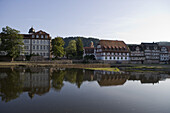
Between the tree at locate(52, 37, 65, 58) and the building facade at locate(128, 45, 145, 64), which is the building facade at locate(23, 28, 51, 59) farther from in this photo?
the building facade at locate(128, 45, 145, 64)

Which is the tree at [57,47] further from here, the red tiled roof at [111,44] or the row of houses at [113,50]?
the red tiled roof at [111,44]

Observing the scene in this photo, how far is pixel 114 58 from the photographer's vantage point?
69.9m

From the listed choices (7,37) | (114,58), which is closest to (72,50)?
(114,58)

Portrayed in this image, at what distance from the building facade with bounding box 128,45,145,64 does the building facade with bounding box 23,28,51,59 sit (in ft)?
142

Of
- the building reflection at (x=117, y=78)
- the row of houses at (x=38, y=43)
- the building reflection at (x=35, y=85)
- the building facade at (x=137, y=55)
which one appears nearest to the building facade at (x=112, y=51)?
the building facade at (x=137, y=55)

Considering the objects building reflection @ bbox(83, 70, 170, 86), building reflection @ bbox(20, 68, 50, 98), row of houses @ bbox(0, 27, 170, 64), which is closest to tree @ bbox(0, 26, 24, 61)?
row of houses @ bbox(0, 27, 170, 64)

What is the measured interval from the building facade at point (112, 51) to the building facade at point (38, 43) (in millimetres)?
25452

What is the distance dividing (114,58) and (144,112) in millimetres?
59802

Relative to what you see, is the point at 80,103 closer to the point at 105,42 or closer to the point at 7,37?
the point at 7,37

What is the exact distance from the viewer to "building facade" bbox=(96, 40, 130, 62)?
6900cm

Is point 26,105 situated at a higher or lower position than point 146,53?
lower

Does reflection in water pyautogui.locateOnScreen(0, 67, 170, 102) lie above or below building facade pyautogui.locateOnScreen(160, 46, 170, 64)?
below

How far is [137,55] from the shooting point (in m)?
75.2

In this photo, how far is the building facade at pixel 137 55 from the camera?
74250 mm
